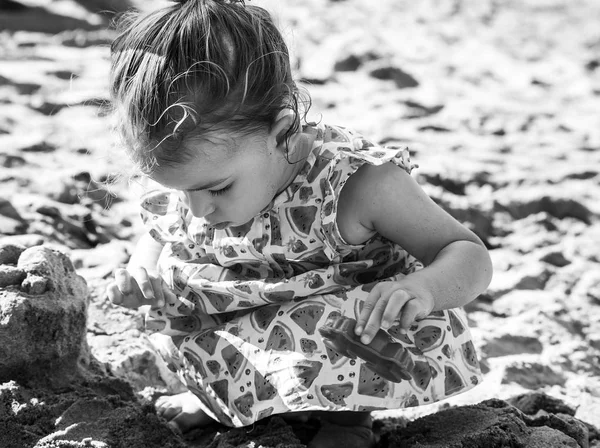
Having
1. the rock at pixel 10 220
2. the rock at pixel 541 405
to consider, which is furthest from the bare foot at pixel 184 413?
the rock at pixel 10 220

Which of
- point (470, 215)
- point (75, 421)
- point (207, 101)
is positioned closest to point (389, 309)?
point (207, 101)

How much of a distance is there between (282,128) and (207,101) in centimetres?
18

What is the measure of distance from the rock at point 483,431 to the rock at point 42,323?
689mm

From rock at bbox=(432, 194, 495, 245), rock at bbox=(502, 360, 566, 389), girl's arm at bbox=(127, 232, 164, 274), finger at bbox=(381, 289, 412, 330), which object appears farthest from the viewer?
rock at bbox=(432, 194, 495, 245)

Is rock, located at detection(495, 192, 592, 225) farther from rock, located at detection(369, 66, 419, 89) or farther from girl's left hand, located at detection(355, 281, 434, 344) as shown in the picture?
girl's left hand, located at detection(355, 281, 434, 344)

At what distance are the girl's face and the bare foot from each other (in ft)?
1.34

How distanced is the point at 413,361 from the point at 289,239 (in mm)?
369

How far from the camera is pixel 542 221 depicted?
3135 mm

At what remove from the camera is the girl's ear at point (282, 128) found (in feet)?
5.93

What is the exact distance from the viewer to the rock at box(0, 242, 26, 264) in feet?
6.33

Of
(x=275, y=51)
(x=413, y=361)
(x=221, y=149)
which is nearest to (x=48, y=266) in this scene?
(x=221, y=149)

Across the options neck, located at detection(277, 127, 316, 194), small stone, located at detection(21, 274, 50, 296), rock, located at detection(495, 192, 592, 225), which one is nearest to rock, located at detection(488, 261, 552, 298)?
rock, located at detection(495, 192, 592, 225)

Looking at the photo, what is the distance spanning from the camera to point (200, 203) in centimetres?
181

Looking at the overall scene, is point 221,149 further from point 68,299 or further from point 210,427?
point 210,427
